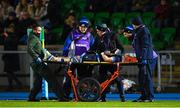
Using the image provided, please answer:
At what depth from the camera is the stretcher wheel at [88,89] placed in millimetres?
17703

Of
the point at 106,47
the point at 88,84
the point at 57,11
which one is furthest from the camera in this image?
the point at 57,11

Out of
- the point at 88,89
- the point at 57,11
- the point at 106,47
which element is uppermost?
the point at 57,11

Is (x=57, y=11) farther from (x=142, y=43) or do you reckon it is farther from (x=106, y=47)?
(x=142, y=43)

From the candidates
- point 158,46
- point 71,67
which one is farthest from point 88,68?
point 158,46

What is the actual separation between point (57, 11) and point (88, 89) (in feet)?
28.9

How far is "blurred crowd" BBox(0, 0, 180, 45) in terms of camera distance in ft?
80.4

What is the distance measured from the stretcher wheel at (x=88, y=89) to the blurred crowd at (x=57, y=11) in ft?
20.1

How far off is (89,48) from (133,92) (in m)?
3.78

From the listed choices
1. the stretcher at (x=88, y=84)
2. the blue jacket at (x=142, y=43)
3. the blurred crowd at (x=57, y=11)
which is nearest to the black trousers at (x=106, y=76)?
the stretcher at (x=88, y=84)

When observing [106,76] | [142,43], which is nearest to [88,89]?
[106,76]

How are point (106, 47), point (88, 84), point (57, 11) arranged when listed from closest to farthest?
point (88, 84)
point (106, 47)
point (57, 11)

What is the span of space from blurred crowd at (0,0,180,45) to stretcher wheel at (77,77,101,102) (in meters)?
6.12

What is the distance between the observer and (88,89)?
1778 cm

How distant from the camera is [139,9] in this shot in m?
26.1
